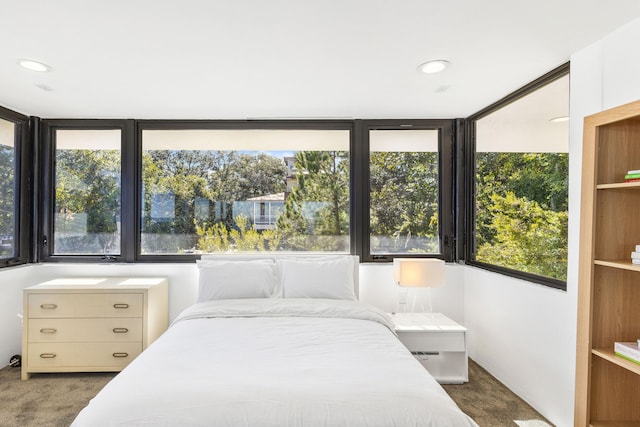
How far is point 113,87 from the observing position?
272 cm

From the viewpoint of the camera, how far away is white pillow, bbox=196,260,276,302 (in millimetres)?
2963

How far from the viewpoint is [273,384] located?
1537 mm

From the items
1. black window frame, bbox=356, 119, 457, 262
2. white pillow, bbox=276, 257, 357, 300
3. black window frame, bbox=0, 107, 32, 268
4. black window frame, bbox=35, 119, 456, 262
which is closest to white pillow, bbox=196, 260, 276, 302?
white pillow, bbox=276, 257, 357, 300

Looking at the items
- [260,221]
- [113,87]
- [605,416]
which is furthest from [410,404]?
[113,87]

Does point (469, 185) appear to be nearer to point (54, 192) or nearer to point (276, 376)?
point (276, 376)

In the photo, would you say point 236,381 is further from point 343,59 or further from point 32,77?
point 32,77

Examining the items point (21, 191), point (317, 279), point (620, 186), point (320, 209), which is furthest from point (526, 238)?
point (21, 191)

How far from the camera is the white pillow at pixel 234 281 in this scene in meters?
2.96

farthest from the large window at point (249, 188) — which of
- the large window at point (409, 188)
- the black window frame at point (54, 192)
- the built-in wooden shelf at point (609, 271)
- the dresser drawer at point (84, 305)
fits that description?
the built-in wooden shelf at point (609, 271)

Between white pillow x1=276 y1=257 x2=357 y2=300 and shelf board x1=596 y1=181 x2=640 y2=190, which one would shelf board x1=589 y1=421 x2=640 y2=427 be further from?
white pillow x1=276 y1=257 x2=357 y2=300

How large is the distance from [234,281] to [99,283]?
1.27m

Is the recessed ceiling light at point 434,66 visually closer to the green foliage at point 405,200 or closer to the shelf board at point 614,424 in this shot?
the green foliage at point 405,200

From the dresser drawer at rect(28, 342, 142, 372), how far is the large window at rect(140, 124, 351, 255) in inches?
38.4

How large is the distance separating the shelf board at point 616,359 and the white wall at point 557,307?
386 mm
